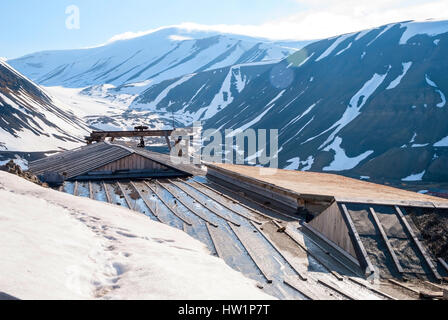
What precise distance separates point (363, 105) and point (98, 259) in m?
78.9

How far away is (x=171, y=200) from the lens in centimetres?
1396

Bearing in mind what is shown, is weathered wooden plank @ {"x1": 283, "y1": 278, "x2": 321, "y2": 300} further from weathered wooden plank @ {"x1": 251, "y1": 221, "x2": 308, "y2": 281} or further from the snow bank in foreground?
the snow bank in foreground

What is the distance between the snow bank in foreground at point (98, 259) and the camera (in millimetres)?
5168

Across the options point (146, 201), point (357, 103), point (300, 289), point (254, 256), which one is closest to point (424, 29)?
point (357, 103)

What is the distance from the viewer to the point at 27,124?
72312 mm

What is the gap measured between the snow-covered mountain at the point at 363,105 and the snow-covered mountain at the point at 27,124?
4047cm

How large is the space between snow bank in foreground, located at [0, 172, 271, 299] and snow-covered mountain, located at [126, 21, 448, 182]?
56.5 metres

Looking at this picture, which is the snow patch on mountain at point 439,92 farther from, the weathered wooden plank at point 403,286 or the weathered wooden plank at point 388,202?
the weathered wooden plank at point 403,286

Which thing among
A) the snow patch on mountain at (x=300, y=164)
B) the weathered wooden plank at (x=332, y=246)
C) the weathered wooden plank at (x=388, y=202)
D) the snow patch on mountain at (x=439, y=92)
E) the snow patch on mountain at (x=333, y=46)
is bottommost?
the snow patch on mountain at (x=300, y=164)

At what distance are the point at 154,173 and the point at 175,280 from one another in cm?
1344

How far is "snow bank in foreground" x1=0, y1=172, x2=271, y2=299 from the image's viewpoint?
5168mm

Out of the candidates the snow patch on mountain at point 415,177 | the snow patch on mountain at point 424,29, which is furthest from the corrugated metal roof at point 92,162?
the snow patch on mountain at point 424,29
